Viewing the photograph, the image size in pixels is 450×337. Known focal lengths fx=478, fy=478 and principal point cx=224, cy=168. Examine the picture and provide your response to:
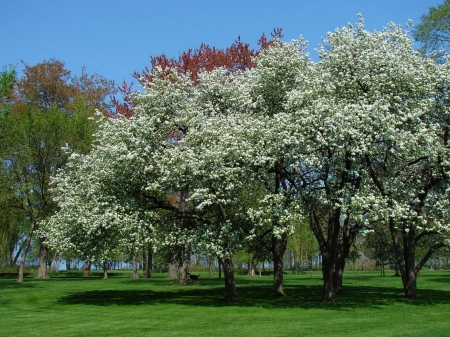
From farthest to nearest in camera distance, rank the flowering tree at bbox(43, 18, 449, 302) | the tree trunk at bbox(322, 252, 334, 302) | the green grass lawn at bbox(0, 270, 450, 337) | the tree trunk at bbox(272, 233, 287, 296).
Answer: the tree trunk at bbox(272, 233, 287, 296) → the tree trunk at bbox(322, 252, 334, 302) → the flowering tree at bbox(43, 18, 449, 302) → the green grass lawn at bbox(0, 270, 450, 337)

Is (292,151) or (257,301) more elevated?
(292,151)

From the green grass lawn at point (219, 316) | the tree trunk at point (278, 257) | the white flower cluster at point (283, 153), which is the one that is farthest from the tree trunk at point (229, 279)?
the tree trunk at point (278, 257)

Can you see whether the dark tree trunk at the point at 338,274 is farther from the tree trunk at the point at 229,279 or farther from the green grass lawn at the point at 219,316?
the tree trunk at the point at 229,279

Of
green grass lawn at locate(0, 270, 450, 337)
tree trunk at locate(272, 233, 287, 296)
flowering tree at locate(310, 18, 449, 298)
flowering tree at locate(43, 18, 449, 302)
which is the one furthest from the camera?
tree trunk at locate(272, 233, 287, 296)

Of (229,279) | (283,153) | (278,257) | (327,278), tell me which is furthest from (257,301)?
(283,153)

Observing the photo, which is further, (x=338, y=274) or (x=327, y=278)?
(x=338, y=274)

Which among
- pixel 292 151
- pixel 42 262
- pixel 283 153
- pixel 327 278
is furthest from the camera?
pixel 42 262

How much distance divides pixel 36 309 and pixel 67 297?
4.87 meters

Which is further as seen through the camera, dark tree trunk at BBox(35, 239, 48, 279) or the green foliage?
dark tree trunk at BBox(35, 239, 48, 279)

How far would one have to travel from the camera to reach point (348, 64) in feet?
71.3

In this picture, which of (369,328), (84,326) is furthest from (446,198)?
(84,326)

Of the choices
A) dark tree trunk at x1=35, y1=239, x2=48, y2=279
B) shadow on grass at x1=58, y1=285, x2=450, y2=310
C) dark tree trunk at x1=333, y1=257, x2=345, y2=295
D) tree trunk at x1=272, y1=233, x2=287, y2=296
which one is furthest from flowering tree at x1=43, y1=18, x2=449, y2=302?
dark tree trunk at x1=35, y1=239, x2=48, y2=279

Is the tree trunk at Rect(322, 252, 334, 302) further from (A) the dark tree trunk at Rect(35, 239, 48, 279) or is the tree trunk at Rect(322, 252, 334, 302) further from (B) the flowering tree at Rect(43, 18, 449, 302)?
(A) the dark tree trunk at Rect(35, 239, 48, 279)

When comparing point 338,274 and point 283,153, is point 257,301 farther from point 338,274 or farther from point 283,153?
point 283,153
